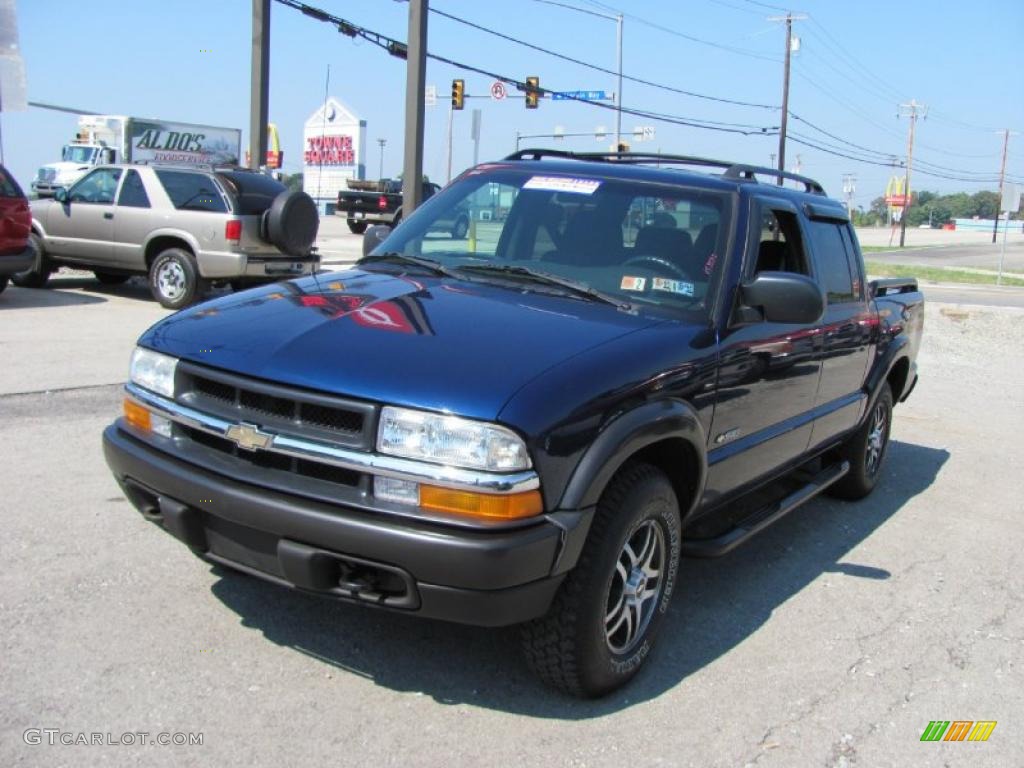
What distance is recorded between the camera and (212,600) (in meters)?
3.80

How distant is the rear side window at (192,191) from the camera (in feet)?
39.2

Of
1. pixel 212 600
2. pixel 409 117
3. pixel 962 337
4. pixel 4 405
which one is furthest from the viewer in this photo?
pixel 409 117

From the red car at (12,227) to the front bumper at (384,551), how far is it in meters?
9.61

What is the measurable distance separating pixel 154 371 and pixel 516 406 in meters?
1.43

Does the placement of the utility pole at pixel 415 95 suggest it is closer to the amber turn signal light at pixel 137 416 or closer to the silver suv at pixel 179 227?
the silver suv at pixel 179 227

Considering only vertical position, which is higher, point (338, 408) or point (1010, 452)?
point (338, 408)

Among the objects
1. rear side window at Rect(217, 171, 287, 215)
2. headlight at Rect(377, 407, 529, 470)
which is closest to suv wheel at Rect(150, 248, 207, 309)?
rear side window at Rect(217, 171, 287, 215)

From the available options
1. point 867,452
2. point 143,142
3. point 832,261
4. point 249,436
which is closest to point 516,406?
point 249,436

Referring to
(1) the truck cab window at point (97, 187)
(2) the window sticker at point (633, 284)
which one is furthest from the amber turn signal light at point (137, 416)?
(1) the truck cab window at point (97, 187)

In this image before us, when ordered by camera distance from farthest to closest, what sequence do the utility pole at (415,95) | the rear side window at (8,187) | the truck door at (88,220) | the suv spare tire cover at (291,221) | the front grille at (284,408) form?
the utility pole at (415,95), the truck door at (88,220), the suv spare tire cover at (291,221), the rear side window at (8,187), the front grille at (284,408)

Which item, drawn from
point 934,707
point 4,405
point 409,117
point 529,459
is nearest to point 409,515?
point 529,459

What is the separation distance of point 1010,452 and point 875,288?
8.24ft

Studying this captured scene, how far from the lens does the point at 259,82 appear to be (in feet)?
57.1

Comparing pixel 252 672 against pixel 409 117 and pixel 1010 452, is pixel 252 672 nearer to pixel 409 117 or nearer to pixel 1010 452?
pixel 1010 452
